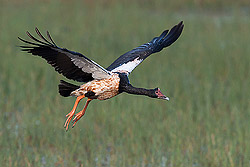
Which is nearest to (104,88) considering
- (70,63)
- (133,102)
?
(70,63)

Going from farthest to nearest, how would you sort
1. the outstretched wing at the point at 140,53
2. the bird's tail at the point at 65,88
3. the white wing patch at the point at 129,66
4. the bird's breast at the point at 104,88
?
the outstretched wing at the point at 140,53 < the white wing patch at the point at 129,66 < the bird's tail at the point at 65,88 < the bird's breast at the point at 104,88

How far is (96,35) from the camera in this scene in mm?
10828

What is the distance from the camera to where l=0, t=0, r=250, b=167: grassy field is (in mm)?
5882

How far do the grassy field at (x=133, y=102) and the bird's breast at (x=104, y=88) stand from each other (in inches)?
74.7

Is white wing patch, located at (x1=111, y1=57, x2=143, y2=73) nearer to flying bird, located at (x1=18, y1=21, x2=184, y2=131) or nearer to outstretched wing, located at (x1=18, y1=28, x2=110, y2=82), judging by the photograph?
flying bird, located at (x1=18, y1=21, x2=184, y2=131)

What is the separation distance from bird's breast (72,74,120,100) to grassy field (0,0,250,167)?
1.90m

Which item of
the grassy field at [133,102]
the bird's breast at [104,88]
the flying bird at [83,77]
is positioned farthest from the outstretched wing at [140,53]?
the grassy field at [133,102]

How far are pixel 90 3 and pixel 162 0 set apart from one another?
94.3 inches

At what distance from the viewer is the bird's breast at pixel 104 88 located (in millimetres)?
3621

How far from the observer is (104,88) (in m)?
3.62

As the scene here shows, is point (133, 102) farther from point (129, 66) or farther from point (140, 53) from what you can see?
point (129, 66)

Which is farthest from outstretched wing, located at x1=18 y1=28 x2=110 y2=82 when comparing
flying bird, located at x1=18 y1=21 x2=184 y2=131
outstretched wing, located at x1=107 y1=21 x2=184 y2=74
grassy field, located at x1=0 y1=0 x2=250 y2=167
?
grassy field, located at x1=0 y1=0 x2=250 y2=167

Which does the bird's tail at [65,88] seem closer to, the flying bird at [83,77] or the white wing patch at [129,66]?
the flying bird at [83,77]

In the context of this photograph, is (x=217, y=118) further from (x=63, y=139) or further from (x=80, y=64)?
(x=80, y=64)
